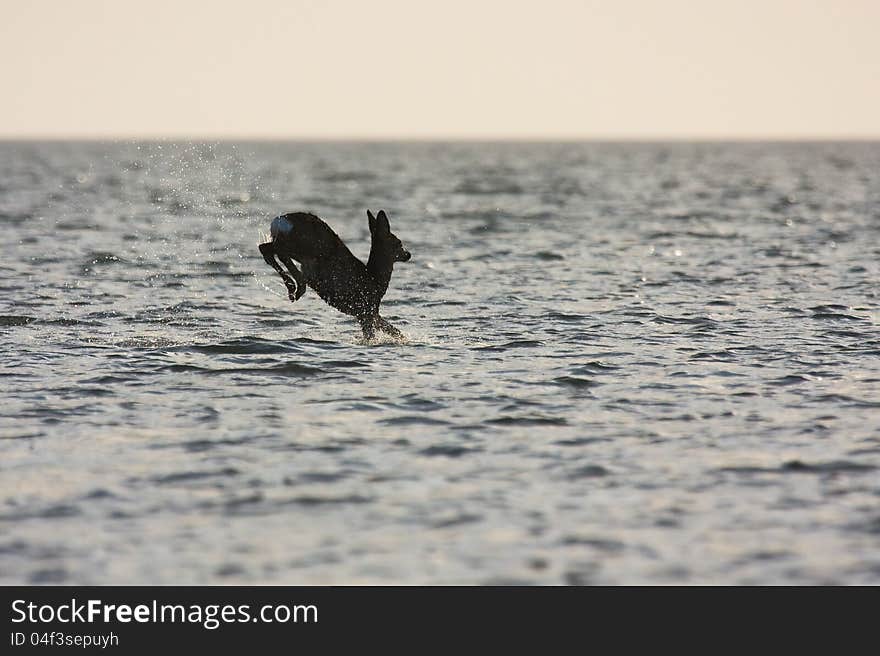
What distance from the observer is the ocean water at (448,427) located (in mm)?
9938

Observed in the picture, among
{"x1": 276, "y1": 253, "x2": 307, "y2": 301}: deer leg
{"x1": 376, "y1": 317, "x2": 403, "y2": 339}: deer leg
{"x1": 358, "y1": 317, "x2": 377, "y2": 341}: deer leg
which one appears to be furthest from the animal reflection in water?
{"x1": 376, "y1": 317, "x2": 403, "y2": 339}: deer leg

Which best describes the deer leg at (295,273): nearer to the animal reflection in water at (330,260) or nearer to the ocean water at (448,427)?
the animal reflection in water at (330,260)

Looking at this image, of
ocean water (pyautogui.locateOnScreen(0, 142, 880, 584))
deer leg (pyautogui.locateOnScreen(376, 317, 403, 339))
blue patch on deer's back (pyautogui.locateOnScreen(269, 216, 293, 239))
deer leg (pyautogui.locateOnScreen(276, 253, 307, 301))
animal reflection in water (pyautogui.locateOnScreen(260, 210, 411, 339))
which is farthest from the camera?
deer leg (pyautogui.locateOnScreen(376, 317, 403, 339))

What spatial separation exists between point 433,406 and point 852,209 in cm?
4299

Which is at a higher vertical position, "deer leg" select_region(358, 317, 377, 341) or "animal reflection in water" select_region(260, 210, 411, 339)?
"animal reflection in water" select_region(260, 210, 411, 339)

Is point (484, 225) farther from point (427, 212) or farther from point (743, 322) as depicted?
point (743, 322)

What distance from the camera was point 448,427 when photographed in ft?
44.8

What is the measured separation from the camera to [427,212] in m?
55.0

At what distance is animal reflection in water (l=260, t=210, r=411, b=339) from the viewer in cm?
1692

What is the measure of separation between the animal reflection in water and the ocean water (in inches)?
34.2

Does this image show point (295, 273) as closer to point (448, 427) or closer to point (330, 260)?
point (330, 260)

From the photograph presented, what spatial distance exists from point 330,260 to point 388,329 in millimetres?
2181

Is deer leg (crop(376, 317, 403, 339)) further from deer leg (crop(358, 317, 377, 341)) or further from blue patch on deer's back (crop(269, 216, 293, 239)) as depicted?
blue patch on deer's back (crop(269, 216, 293, 239))
